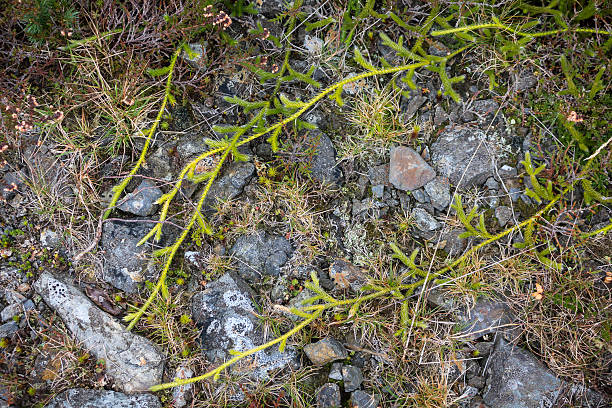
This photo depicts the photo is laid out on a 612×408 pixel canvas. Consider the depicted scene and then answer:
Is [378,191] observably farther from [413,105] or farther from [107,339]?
[107,339]

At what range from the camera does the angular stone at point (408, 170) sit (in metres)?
3.62

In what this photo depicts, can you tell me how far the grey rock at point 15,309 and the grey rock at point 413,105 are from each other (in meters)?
3.65

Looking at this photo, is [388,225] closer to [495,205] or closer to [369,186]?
[369,186]

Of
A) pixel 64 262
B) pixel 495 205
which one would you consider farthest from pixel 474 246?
pixel 64 262

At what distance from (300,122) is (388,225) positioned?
3.89 ft

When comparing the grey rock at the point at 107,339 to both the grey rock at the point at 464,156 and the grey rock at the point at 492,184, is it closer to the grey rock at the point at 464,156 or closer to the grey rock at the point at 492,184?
the grey rock at the point at 464,156

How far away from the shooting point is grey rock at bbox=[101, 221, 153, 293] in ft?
11.6

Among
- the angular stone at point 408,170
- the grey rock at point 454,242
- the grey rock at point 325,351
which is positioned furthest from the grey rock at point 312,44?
the grey rock at point 325,351

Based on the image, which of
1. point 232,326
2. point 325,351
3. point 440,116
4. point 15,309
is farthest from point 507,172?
point 15,309

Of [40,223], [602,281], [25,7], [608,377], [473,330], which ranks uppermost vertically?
[25,7]

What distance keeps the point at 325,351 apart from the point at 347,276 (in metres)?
0.64

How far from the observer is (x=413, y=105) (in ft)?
12.3

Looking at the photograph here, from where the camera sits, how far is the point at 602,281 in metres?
3.47

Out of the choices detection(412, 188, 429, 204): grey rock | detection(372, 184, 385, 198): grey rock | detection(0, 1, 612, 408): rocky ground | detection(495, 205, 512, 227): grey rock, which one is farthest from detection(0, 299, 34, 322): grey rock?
detection(495, 205, 512, 227): grey rock
